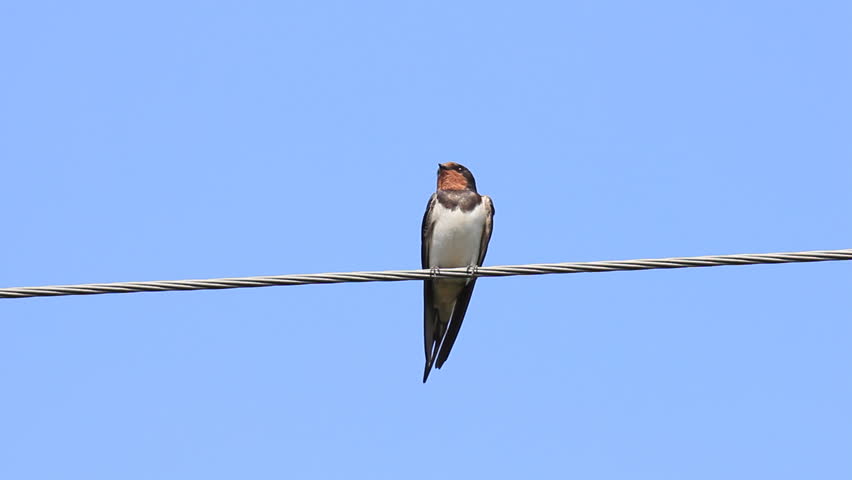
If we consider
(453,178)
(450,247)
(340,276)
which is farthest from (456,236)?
(340,276)

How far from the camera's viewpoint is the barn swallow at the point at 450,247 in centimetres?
967

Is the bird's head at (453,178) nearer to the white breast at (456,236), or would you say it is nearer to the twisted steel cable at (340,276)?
the white breast at (456,236)

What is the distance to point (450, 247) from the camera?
9.70 metres

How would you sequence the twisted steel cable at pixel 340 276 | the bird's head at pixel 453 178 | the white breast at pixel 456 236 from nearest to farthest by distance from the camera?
the twisted steel cable at pixel 340 276, the white breast at pixel 456 236, the bird's head at pixel 453 178

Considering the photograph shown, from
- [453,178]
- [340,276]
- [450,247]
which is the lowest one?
[340,276]

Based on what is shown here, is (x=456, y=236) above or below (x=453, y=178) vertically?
below

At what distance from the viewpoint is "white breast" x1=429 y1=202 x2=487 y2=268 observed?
9656 mm

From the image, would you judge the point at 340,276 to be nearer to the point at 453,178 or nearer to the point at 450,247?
the point at 450,247

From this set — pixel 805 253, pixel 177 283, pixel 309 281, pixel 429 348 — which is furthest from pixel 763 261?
pixel 429 348

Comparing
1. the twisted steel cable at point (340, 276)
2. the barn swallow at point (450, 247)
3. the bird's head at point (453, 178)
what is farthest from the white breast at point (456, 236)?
the twisted steel cable at point (340, 276)

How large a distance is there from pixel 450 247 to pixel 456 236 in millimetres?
106

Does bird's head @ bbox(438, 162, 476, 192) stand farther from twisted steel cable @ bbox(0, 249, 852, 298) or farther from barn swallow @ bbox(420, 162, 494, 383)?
twisted steel cable @ bbox(0, 249, 852, 298)

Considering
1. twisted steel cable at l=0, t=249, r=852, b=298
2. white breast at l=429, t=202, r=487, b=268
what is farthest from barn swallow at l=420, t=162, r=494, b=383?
twisted steel cable at l=0, t=249, r=852, b=298

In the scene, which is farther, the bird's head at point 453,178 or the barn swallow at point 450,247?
the bird's head at point 453,178
